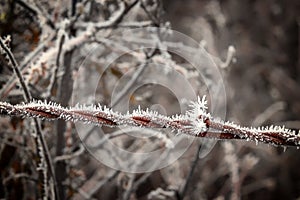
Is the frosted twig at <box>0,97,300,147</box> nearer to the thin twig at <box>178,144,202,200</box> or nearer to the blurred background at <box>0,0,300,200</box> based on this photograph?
the blurred background at <box>0,0,300,200</box>

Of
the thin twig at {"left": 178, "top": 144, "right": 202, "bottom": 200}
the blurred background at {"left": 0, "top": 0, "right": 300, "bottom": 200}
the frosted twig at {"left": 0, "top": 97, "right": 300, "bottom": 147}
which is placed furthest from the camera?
the blurred background at {"left": 0, "top": 0, "right": 300, "bottom": 200}

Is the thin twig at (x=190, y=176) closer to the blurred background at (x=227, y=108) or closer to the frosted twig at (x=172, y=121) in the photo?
the blurred background at (x=227, y=108)

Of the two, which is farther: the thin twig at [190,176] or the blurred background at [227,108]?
the blurred background at [227,108]

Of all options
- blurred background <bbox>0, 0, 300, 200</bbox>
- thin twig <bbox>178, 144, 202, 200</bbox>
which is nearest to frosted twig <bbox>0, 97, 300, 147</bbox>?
blurred background <bbox>0, 0, 300, 200</bbox>

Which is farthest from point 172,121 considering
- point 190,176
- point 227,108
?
point 227,108

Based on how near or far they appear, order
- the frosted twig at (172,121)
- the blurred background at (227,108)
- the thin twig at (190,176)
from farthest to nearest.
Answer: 1. the blurred background at (227,108)
2. the thin twig at (190,176)
3. the frosted twig at (172,121)

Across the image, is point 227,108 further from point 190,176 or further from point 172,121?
point 172,121

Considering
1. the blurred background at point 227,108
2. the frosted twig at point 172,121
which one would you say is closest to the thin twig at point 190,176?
the blurred background at point 227,108

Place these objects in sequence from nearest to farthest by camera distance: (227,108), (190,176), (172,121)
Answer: (172,121)
(190,176)
(227,108)

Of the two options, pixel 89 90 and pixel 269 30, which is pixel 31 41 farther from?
pixel 269 30
